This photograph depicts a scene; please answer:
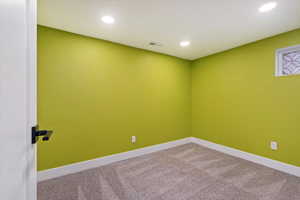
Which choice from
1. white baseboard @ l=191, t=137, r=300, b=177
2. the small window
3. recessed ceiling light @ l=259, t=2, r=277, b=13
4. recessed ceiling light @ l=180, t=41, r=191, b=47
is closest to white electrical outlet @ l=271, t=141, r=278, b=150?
white baseboard @ l=191, t=137, r=300, b=177

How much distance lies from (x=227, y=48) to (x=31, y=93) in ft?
10.7

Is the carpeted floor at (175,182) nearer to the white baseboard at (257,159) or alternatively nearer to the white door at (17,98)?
the white baseboard at (257,159)

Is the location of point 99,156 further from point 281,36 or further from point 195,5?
point 281,36

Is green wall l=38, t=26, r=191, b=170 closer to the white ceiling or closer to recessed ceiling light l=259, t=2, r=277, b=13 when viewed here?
the white ceiling

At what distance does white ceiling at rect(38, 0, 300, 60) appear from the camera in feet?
4.97

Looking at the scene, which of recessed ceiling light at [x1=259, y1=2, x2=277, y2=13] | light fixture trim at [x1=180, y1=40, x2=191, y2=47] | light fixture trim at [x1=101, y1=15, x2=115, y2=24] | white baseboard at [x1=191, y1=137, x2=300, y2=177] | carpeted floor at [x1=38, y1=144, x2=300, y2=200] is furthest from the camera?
light fixture trim at [x1=180, y1=40, x2=191, y2=47]

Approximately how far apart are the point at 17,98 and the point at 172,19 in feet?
6.21

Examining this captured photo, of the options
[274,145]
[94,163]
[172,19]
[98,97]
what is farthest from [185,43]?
[94,163]

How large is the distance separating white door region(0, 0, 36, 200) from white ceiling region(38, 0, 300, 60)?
1188 mm

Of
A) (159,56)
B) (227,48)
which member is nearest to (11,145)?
(159,56)

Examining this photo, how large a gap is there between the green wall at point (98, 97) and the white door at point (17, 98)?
61.3 inches

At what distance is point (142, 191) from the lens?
5.57 ft

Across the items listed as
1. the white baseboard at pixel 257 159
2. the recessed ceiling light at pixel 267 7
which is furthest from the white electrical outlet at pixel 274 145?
the recessed ceiling light at pixel 267 7

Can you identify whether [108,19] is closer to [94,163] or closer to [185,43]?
[185,43]
